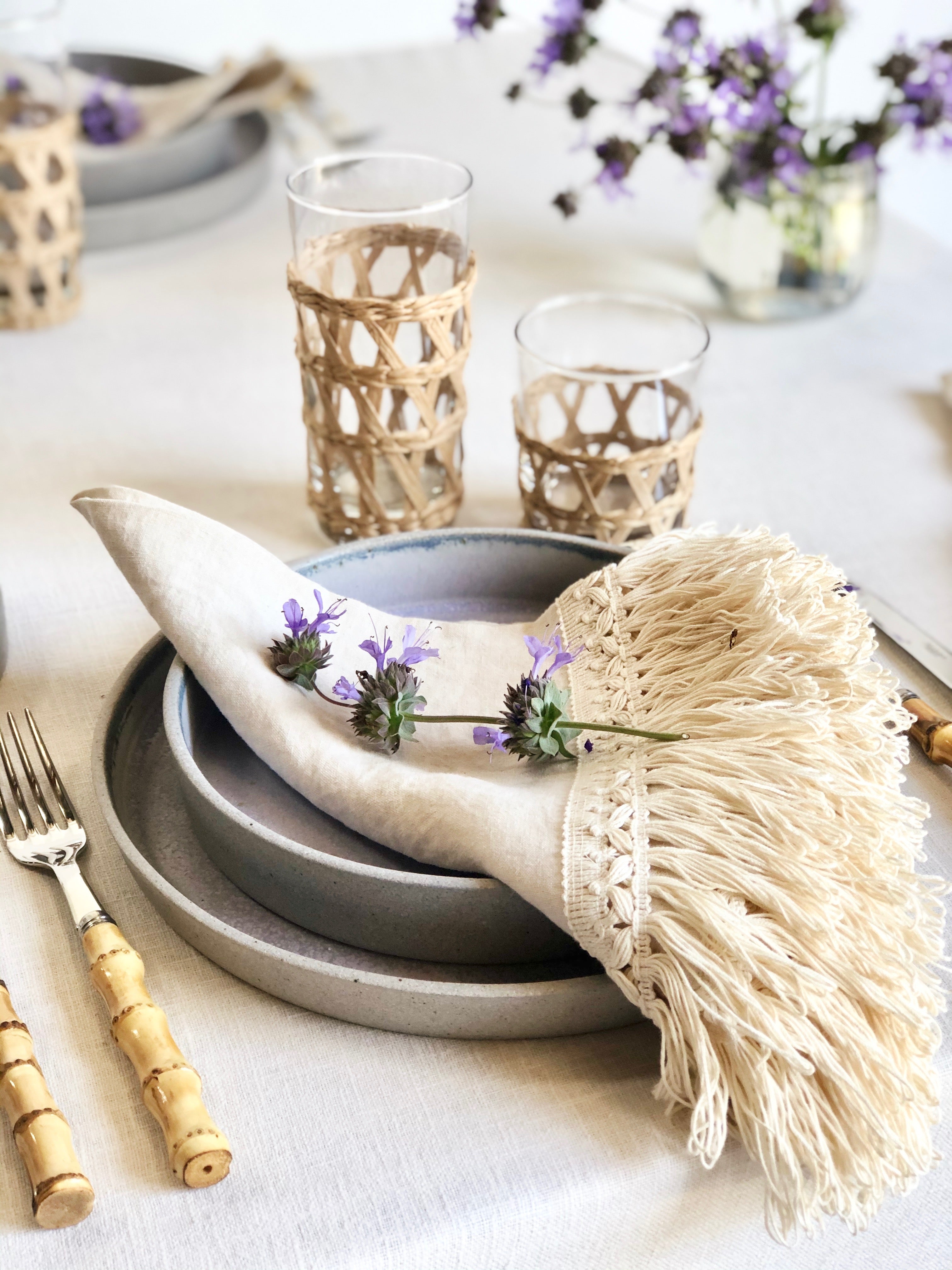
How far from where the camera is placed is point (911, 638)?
628 millimetres

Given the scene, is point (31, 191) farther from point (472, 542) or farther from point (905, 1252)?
point (905, 1252)

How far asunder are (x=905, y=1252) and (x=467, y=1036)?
17 centimetres

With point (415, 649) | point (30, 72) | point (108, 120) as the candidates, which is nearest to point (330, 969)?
point (415, 649)

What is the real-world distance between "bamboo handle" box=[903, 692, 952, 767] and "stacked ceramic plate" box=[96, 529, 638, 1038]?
206 millimetres

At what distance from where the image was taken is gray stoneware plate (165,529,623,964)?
44 cm

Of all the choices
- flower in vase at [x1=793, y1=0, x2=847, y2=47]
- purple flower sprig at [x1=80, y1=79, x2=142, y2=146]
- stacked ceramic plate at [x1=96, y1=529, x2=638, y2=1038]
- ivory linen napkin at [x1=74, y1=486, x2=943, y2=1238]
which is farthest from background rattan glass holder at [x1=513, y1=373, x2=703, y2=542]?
purple flower sprig at [x1=80, y1=79, x2=142, y2=146]

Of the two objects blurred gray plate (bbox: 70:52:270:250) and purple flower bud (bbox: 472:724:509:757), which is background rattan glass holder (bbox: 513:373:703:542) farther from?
blurred gray plate (bbox: 70:52:270:250)

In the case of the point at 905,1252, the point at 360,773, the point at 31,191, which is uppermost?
the point at 31,191

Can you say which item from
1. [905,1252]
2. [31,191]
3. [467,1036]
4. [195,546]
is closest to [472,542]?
[195,546]

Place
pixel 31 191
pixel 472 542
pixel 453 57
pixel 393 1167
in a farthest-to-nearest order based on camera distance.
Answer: pixel 453 57 → pixel 31 191 → pixel 472 542 → pixel 393 1167

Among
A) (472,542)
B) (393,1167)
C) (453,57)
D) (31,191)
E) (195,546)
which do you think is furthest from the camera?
(453,57)

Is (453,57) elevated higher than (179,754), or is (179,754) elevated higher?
(453,57)

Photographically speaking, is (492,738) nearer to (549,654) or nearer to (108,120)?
(549,654)

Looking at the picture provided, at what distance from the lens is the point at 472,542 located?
25.1 inches
